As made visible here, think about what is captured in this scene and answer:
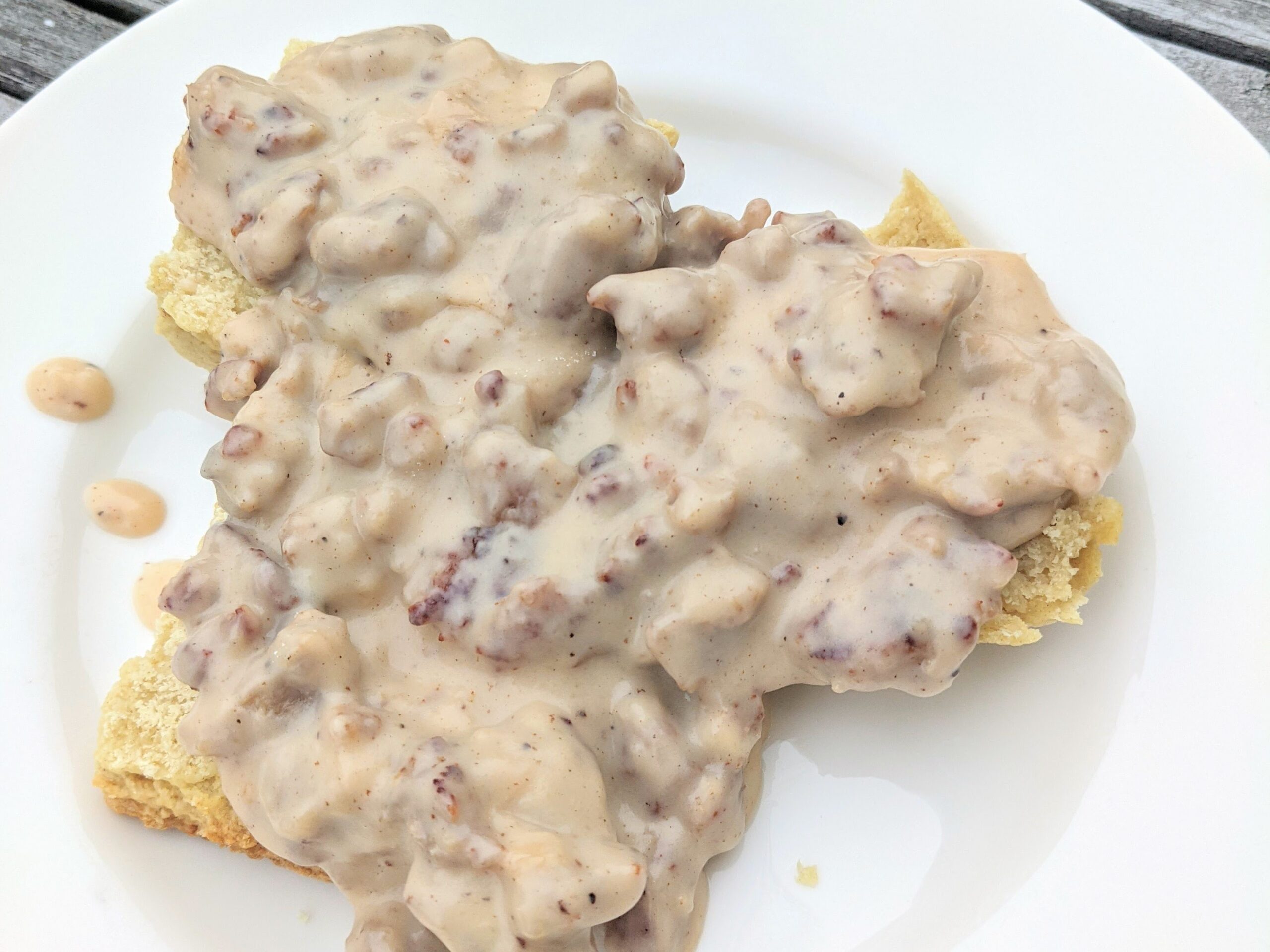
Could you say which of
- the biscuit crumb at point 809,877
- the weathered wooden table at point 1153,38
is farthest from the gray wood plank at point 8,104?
the biscuit crumb at point 809,877

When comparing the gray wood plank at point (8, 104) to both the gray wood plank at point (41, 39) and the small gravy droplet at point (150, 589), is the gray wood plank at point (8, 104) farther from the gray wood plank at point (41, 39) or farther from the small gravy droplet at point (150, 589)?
the small gravy droplet at point (150, 589)

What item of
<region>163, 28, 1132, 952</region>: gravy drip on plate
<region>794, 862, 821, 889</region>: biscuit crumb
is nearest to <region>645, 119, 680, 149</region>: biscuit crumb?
<region>163, 28, 1132, 952</region>: gravy drip on plate

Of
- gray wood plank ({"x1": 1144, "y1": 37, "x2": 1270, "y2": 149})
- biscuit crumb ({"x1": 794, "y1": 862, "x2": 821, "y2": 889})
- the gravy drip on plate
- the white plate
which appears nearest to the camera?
the gravy drip on plate

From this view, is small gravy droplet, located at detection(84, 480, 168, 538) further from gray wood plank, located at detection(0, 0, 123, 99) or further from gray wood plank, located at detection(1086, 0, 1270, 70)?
gray wood plank, located at detection(1086, 0, 1270, 70)

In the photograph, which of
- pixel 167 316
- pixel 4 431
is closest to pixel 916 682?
pixel 167 316

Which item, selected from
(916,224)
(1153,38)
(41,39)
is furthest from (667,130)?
(41,39)

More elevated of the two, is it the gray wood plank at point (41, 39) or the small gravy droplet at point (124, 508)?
the gray wood plank at point (41, 39)
